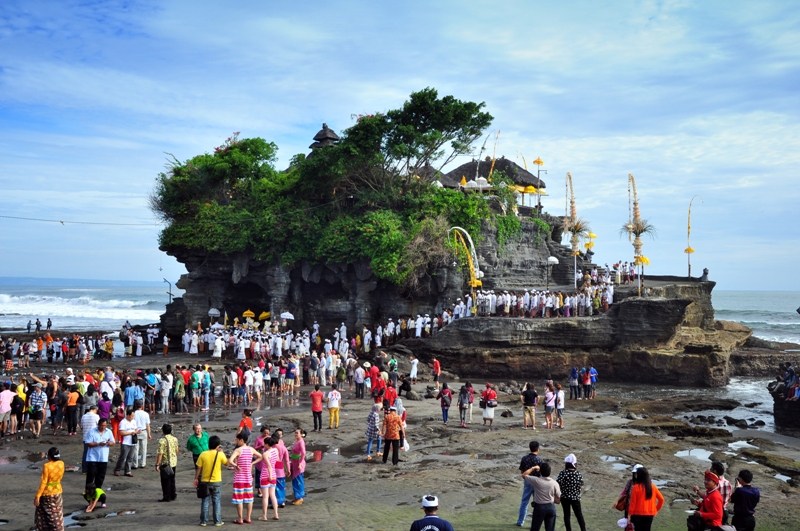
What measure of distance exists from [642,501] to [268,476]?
545cm

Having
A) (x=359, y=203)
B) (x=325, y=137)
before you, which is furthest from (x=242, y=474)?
(x=325, y=137)

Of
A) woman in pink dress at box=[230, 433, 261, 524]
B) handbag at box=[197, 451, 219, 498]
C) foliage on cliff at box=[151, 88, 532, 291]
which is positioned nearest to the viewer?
handbag at box=[197, 451, 219, 498]

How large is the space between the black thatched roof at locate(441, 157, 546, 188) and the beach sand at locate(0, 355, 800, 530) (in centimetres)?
2520

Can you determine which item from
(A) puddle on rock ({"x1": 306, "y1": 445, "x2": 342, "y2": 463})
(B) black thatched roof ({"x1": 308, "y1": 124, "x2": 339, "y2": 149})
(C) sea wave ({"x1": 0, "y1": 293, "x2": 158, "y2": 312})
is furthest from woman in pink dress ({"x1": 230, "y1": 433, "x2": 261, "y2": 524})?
(C) sea wave ({"x1": 0, "y1": 293, "x2": 158, "y2": 312})

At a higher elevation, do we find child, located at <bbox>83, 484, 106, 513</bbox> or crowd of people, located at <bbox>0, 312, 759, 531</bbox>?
crowd of people, located at <bbox>0, 312, 759, 531</bbox>

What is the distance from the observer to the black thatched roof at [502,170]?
44594 mm

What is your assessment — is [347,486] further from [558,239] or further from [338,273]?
[558,239]

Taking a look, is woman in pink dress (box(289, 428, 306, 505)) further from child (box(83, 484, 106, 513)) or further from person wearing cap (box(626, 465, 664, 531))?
person wearing cap (box(626, 465, 664, 531))

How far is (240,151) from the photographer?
42.0 metres

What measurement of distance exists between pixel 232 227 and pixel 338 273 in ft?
22.8

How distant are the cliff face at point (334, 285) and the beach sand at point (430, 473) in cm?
1431

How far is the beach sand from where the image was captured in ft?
35.8

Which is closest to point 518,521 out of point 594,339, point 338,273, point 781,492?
point 781,492

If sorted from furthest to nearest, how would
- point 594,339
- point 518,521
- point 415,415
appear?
point 594,339
point 415,415
point 518,521
